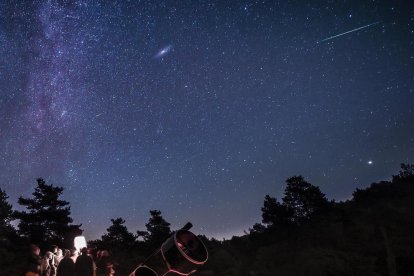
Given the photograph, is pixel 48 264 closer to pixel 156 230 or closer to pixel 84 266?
pixel 84 266

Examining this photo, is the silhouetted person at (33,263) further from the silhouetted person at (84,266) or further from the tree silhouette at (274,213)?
the tree silhouette at (274,213)

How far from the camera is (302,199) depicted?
1240 inches

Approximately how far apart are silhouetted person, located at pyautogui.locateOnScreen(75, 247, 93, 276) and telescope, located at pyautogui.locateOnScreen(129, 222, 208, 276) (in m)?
2.78

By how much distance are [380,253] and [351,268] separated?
4.00 m

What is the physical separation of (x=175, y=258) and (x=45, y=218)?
28.0 meters

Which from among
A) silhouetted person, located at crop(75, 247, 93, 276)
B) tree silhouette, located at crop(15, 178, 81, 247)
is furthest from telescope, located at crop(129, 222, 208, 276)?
tree silhouette, located at crop(15, 178, 81, 247)

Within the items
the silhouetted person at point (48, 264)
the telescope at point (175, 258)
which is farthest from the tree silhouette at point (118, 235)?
the telescope at point (175, 258)

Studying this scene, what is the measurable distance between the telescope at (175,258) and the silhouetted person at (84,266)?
9.13 ft

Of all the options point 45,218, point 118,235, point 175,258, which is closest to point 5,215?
point 45,218

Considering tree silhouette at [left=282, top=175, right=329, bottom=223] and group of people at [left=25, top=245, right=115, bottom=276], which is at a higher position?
tree silhouette at [left=282, top=175, right=329, bottom=223]

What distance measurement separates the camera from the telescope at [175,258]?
298 centimetres

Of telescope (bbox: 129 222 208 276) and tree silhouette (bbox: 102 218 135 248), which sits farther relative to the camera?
tree silhouette (bbox: 102 218 135 248)

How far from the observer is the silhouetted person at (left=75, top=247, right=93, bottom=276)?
5355 mm

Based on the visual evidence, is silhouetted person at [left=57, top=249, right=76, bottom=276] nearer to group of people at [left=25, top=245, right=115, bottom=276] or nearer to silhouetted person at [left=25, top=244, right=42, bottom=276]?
group of people at [left=25, top=245, right=115, bottom=276]
